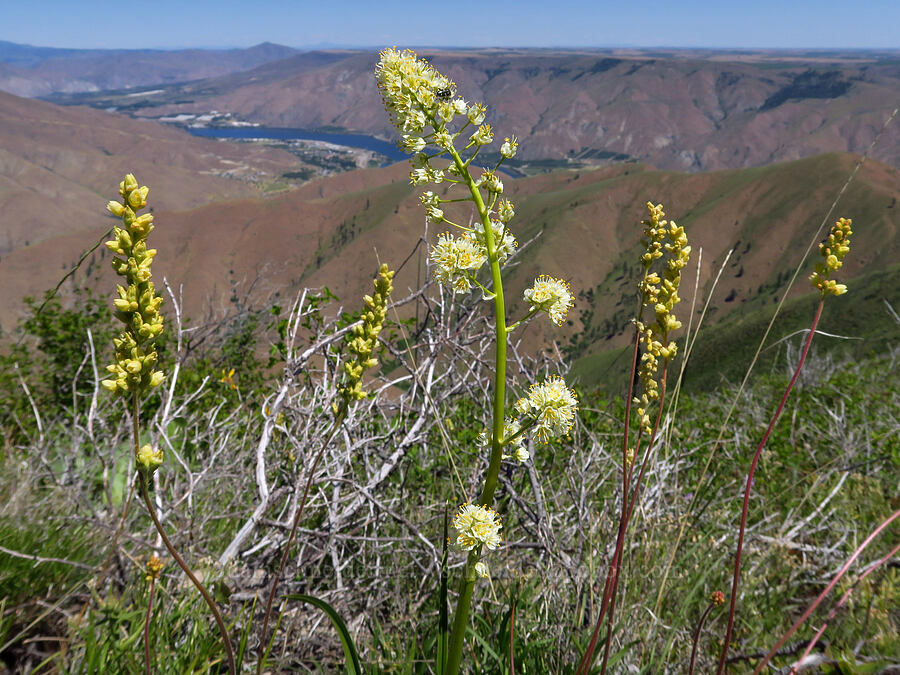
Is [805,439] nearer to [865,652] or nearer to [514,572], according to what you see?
[865,652]

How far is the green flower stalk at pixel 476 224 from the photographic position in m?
1.72

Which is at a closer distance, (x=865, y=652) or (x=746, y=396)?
(x=865, y=652)

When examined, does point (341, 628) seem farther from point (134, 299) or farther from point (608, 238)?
point (608, 238)

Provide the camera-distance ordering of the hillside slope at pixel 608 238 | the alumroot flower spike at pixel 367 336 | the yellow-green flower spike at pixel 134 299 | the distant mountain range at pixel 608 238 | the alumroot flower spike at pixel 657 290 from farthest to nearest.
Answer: the hillside slope at pixel 608 238 < the distant mountain range at pixel 608 238 < the alumroot flower spike at pixel 367 336 < the alumroot flower spike at pixel 657 290 < the yellow-green flower spike at pixel 134 299

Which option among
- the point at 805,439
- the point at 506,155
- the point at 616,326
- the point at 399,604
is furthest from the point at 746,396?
the point at 616,326

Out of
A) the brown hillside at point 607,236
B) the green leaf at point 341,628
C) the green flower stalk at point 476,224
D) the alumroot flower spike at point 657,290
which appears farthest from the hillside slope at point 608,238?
the green leaf at point 341,628

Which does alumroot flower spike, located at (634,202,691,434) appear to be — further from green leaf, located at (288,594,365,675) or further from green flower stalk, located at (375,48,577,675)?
green leaf, located at (288,594,365,675)

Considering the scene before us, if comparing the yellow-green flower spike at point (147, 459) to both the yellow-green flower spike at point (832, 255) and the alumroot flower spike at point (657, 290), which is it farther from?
A: the yellow-green flower spike at point (832, 255)

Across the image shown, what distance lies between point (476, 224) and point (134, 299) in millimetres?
1099

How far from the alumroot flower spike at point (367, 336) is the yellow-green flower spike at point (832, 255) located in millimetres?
1651

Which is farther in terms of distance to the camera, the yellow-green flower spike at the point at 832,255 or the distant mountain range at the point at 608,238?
the distant mountain range at the point at 608,238

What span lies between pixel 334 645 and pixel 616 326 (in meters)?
147

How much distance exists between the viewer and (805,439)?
647 centimetres

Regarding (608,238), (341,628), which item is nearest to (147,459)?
(341,628)
